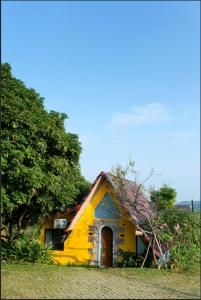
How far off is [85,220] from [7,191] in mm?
6506

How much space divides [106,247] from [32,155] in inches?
304

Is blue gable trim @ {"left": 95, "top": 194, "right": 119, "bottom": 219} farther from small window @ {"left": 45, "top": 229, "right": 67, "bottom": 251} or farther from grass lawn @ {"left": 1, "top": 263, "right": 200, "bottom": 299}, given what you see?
grass lawn @ {"left": 1, "top": 263, "right": 200, "bottom": 299}

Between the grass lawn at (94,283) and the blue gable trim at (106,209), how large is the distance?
4.86 meters

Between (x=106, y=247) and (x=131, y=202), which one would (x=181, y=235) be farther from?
(x=106, y=247)

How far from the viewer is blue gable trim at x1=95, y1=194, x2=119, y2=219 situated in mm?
20875

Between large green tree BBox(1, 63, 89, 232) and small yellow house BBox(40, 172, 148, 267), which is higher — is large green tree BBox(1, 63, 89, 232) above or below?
above

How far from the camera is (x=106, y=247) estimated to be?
2097 centimetres

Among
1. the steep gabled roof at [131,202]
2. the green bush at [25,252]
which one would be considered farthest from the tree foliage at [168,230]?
the green bush at [25,252]

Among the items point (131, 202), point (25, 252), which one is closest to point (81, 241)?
point (25, 252)

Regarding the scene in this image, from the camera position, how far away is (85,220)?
21156 mm

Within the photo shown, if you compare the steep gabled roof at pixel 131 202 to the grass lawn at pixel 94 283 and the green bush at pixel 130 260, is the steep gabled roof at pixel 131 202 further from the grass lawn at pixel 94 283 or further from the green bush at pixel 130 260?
the grass lawn at pixel 94 283

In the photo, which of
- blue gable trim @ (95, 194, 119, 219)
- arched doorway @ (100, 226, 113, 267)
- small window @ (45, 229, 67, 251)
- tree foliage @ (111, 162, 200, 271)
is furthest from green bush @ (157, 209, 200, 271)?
small window @ (45, 229, 67, 251)

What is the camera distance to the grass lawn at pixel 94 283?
1113 cm

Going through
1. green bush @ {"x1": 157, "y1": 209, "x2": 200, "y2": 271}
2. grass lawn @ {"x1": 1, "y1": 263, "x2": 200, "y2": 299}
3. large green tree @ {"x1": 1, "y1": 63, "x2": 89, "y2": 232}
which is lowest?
grass lawn @ {"x1": 1, "y1": 263, "x2": 200, "y2": 299}
